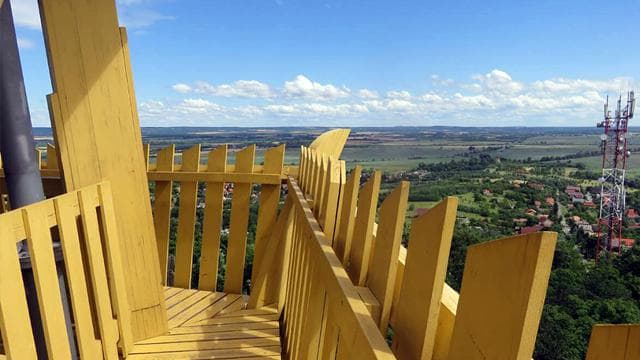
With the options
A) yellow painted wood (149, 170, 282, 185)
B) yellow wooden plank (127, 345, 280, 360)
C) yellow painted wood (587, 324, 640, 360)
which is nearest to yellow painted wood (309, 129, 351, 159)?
yellow painted wood (149, 170, 282, 185)

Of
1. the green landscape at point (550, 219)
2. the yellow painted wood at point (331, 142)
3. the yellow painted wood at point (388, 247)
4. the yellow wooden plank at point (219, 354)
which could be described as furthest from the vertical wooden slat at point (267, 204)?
the yellow painted wood at point (388, 247)

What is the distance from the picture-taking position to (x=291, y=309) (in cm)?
259

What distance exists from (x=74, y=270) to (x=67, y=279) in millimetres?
50

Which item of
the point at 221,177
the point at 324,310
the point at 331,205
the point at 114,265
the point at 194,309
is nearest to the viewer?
the point at 324,310

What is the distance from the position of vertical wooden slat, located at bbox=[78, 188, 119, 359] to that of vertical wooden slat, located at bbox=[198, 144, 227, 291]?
1.47 metres

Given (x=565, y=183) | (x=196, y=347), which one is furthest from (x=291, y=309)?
(x=565, y=183)

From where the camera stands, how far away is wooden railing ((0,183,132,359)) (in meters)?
1.54

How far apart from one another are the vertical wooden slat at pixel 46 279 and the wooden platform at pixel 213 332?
2.30 feet

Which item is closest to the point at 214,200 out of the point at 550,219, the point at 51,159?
the point at 51,159

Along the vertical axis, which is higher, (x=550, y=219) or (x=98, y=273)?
(x=98, y=273)

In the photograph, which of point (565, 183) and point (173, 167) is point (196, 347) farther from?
point (565, 183)

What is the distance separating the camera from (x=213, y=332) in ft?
8.98

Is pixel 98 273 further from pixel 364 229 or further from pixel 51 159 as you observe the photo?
pixel 51 159

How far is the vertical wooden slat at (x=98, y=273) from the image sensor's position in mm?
2025
